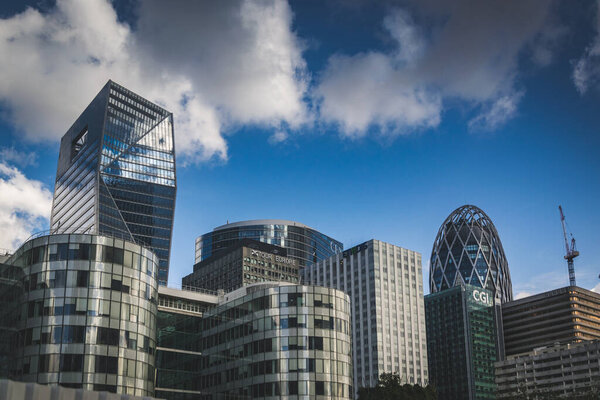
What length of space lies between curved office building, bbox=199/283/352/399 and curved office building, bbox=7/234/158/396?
68.8ft

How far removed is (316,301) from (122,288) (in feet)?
106

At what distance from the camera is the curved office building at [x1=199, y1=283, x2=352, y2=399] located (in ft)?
338

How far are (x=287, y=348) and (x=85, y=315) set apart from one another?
1302 inches

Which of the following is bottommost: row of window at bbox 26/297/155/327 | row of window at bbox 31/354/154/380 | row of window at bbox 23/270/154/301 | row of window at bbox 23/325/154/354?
row of window at bbox 31/354/154/380

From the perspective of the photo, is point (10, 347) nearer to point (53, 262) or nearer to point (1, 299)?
point (1, 299)

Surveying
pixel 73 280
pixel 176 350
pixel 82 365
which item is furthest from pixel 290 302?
pixel 82 365

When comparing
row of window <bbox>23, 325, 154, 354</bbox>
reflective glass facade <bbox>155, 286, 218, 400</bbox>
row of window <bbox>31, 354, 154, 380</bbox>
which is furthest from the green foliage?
row of window <bbox>23, 325, 154, 354</bbox>

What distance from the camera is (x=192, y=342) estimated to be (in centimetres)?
11938

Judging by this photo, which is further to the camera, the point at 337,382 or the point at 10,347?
the point at 337,382

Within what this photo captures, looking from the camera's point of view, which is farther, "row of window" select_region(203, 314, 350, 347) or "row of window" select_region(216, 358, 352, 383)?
"row of window" select_region(203, 314, 350, 347)

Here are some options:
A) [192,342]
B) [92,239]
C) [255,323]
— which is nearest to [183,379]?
[192,342]

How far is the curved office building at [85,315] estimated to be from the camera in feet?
269

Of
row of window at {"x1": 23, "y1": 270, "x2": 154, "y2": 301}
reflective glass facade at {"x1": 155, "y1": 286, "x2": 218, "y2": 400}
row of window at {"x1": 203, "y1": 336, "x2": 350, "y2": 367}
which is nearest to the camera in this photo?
row of window at {"x1": 23, "y1": 270, "x2": 154, "y2": 301}

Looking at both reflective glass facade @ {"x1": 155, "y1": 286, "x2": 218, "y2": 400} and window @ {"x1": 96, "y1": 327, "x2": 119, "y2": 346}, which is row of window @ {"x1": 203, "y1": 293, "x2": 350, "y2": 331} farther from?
window @ {"x1": 96, "y1": 327, "x2": 119, "y2": 346}
